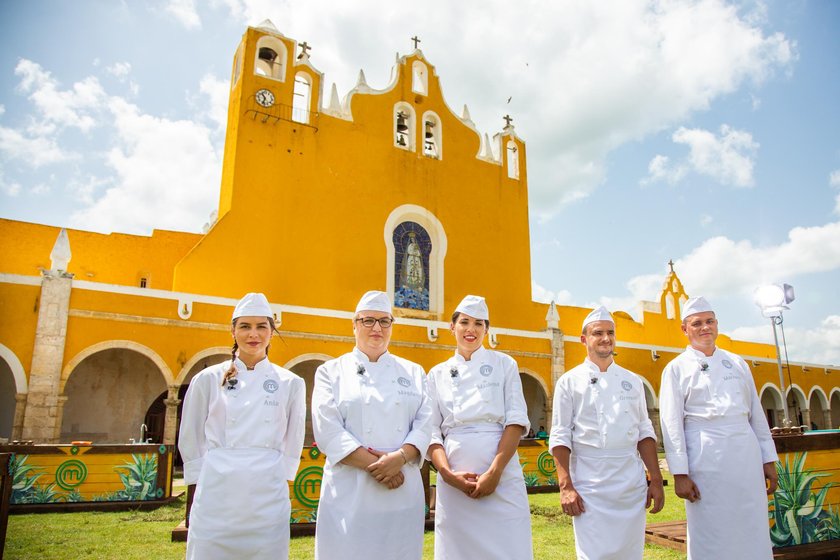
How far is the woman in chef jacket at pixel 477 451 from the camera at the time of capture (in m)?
3.00

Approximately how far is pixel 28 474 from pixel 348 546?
21.6 ft

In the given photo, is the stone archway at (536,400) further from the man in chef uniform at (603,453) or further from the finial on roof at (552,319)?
the man in chef uniform at (603,453)

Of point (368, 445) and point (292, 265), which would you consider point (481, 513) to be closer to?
point (368, 445)

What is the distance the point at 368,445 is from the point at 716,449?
7.31 ft

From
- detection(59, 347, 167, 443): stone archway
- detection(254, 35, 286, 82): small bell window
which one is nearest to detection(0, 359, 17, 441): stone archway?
detection(59, 347, 167, 443): stone archway

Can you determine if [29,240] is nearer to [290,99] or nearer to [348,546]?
[290,99]

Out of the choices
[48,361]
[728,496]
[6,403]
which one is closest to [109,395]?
[6,403]

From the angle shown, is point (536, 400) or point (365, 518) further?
point (536, 400)

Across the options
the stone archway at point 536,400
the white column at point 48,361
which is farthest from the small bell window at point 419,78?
the white column at point 48,361

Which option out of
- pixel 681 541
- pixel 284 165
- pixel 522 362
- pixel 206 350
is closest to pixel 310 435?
pixel 206 350

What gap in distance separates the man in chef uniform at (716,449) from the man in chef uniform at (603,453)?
0.30 metres

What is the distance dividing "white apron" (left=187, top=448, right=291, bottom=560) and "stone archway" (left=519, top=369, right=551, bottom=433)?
514 inches

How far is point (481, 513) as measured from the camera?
9.96 feet

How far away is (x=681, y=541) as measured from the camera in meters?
5.16
